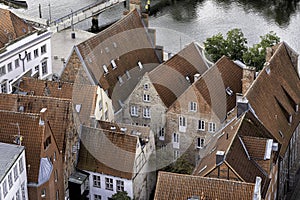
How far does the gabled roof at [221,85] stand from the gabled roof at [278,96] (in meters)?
4.06

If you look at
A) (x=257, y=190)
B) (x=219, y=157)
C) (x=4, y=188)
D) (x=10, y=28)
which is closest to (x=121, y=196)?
(x=219, y=157)

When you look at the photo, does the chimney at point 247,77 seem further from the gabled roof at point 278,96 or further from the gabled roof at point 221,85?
the gabled roof at point 221,85

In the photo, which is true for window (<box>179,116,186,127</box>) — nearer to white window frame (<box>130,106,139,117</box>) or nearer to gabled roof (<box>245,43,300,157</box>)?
white window frame (<box>130,106,139,117</box>)

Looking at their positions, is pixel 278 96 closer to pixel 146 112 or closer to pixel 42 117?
pixel 146 112

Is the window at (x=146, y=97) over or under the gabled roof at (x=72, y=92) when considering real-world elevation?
under

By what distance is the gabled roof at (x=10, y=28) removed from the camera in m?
77.1

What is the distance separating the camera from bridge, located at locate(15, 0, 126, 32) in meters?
109

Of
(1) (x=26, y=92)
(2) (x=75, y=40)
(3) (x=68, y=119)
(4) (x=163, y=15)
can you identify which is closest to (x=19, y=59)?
(1) (x=26, y=92)

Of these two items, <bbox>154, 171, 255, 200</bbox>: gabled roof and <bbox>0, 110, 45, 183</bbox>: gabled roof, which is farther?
<bbox>0, 110, 45, 183</bbox>: gabled roof

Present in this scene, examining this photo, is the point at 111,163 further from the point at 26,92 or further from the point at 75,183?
the point at 26,92

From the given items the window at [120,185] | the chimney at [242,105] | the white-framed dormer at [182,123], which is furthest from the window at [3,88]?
the chimney at [242,105]

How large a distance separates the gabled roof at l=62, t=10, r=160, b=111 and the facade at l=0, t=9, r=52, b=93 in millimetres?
8458

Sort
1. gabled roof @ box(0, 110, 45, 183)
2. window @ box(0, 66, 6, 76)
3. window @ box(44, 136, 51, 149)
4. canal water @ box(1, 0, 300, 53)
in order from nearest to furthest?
gabled roof @ box(0, 110, 45, 183)
window @ box(44, 136, 51, 149)
window @ box(0, 66, 6, 76)
canal water @ box(1, 0, 300, 53)

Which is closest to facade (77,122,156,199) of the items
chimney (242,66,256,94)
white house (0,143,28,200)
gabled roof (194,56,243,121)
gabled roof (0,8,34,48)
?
gabled roof (194,56,243,121)
